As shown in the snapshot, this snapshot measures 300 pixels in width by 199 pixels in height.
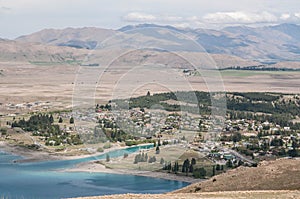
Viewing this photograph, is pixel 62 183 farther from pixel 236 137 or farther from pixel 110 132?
pixel 236 137

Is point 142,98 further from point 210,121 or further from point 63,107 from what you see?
point 210,121

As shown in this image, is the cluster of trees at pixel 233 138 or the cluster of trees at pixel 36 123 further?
the cluster of trees at pixel 36 123

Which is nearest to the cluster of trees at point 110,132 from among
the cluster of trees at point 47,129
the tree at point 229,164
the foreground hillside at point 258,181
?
the cluster of trees at point 47,129

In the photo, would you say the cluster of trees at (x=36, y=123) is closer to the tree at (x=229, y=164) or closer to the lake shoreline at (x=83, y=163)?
the lake shoreline at (x=83, y=163)

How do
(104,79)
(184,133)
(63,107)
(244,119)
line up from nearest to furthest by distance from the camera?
(184,133) → (244,119) → (63,107) → (104,79)

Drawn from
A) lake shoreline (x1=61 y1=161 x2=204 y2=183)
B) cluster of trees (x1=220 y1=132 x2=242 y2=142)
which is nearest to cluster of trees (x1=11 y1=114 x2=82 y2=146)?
lake shoreline (x1=61 y1=161 x2=204 y2=183)

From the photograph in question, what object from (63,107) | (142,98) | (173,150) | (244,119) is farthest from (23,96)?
(173,150)

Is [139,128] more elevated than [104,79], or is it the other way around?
[104,79]

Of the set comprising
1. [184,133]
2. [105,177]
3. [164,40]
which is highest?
[164,40]
